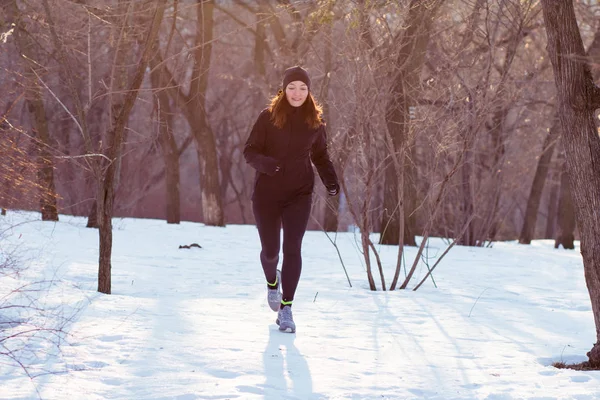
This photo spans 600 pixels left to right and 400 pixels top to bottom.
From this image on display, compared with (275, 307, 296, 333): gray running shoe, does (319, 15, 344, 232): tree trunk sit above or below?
above

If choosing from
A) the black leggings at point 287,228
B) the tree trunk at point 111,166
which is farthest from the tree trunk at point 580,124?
the tree trunk at point 111,166

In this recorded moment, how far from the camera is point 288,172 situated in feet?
18.7

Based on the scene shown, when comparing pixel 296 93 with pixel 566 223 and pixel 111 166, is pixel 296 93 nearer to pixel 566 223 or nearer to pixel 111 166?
pixel 111 166

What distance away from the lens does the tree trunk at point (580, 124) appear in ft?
16.1

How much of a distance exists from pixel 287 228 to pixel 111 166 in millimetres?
1802

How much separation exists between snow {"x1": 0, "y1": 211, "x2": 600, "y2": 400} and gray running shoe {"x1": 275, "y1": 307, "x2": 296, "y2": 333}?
0.07 metres

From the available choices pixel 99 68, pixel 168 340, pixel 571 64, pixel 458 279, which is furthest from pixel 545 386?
pixel 99 68

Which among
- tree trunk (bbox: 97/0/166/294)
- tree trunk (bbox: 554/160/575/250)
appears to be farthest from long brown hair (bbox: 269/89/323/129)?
tree trunk (bbox: 554/160/575/250)

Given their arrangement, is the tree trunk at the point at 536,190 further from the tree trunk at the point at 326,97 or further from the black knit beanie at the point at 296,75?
the black knit beanie at the point at 296,75

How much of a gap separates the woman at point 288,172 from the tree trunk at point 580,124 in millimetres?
1641

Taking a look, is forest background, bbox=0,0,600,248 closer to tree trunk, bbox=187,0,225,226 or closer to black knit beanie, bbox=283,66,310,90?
tree trunk, bbox=187,0,225,226

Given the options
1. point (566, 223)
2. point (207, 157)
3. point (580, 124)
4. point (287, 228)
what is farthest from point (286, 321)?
point (566, 223)

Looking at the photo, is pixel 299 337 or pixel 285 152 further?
pixel 285 152

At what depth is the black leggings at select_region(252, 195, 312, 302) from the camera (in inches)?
225
